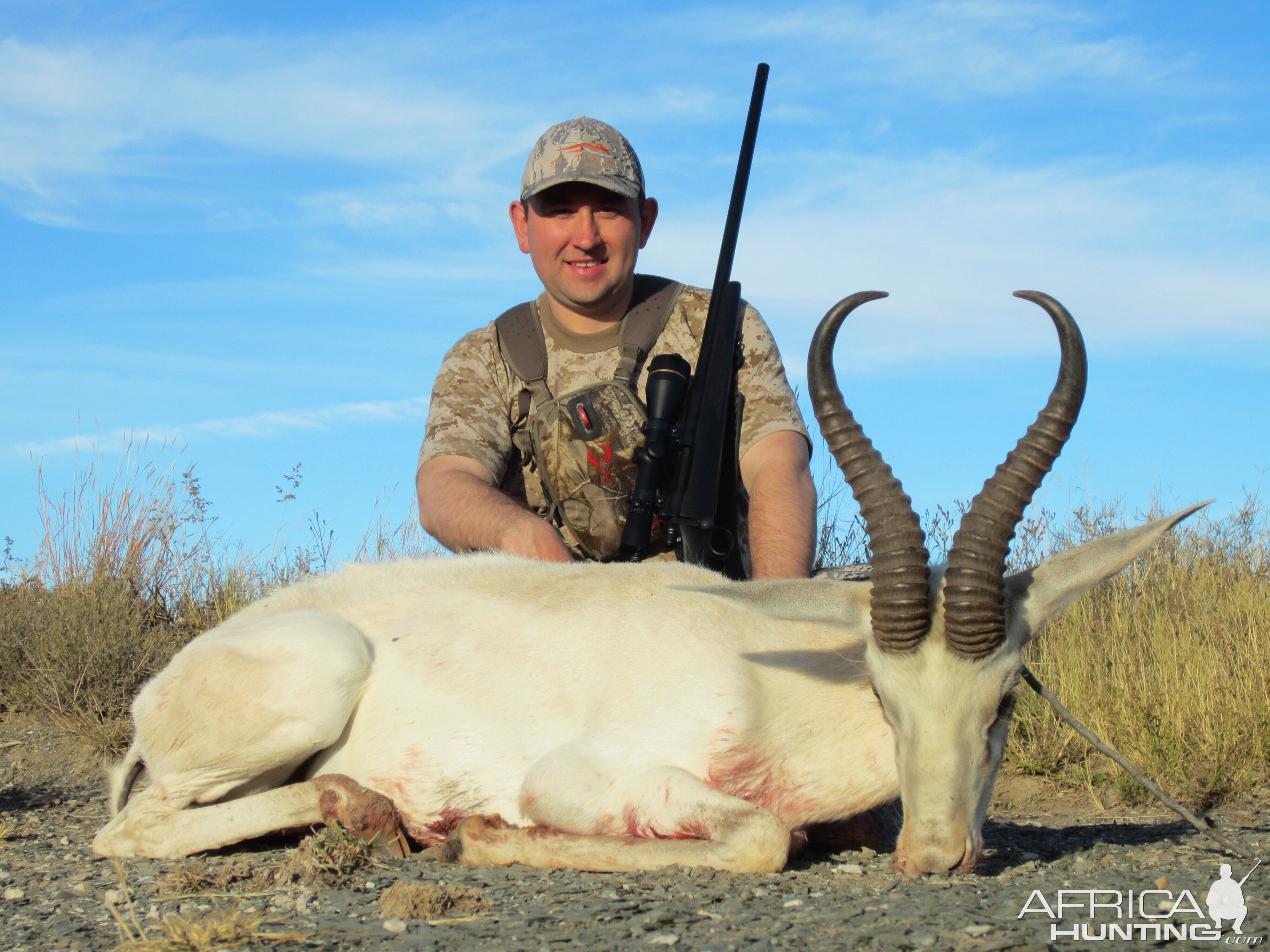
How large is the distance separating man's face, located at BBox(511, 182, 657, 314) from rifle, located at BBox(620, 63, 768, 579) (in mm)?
620

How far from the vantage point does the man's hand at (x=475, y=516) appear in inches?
236

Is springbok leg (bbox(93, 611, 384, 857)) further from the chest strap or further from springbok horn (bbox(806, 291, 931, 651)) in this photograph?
the chest strap

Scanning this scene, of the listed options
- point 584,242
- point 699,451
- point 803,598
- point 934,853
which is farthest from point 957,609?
point 584,242

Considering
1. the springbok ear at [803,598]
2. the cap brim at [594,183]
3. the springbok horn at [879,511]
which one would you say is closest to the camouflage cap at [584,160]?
the cap brim at [594,183]

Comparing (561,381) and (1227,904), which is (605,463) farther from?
(1227,904)

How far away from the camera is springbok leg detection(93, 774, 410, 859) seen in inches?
177

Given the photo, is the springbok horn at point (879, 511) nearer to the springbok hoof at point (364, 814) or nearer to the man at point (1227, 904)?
the man at point (1227, 904)

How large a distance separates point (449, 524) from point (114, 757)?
3394 mm

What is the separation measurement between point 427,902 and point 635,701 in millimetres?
1166

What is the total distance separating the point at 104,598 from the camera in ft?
30.5

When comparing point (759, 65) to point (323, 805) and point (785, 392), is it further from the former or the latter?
point (323, 805)

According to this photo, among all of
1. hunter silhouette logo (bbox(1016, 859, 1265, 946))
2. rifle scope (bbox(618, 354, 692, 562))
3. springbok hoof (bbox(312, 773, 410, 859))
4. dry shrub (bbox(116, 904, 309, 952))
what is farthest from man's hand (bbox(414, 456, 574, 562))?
hunter silhouette logo (bbox(1016, 859, 1265, 946))

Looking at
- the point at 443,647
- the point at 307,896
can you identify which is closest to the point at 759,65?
the point at 443,647

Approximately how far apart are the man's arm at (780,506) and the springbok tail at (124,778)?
307 cm
